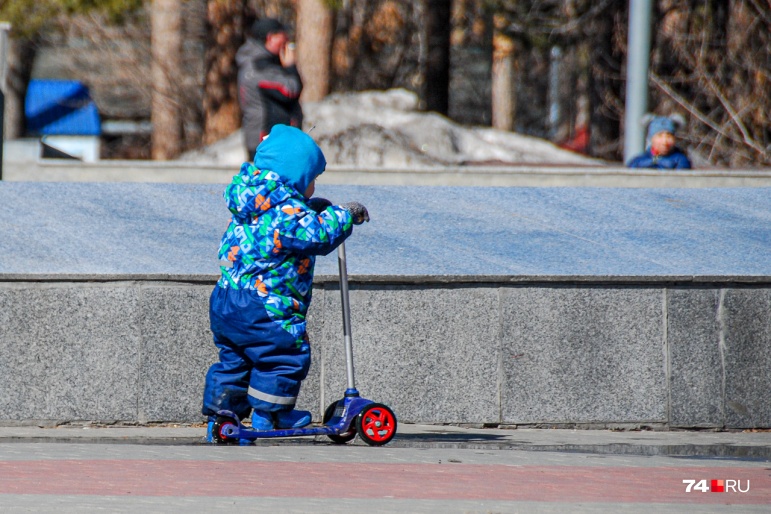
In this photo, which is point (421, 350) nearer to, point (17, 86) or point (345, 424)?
point (345, 424)

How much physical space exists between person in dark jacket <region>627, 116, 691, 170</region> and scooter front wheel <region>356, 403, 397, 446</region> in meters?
5.60

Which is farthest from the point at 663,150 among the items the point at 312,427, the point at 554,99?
the point at 554,99

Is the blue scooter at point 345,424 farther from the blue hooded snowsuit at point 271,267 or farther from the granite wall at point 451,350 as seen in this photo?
the granite wall at point 451,350

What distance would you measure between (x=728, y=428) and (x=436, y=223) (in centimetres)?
222

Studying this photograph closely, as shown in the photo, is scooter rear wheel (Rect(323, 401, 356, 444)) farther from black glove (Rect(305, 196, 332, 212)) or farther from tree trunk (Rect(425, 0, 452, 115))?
tree trunk (Rect(425, 0, 452, 115))

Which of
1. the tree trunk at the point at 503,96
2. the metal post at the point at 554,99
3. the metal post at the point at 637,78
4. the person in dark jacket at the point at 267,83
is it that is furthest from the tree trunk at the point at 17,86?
the person in dark jacket at the point at 267,83

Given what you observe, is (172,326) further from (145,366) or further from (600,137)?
(600,137)

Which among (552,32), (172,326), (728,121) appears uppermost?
(552,32)

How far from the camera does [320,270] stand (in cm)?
732

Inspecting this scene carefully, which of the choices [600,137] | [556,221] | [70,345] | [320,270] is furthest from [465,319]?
[600,137]

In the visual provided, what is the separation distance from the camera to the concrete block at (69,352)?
696cm

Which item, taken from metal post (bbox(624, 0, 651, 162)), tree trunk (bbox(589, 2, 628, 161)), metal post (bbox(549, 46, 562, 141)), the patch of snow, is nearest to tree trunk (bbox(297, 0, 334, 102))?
the patch of snow

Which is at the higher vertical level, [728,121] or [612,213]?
[728,121]

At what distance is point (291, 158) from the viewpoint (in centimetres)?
599
